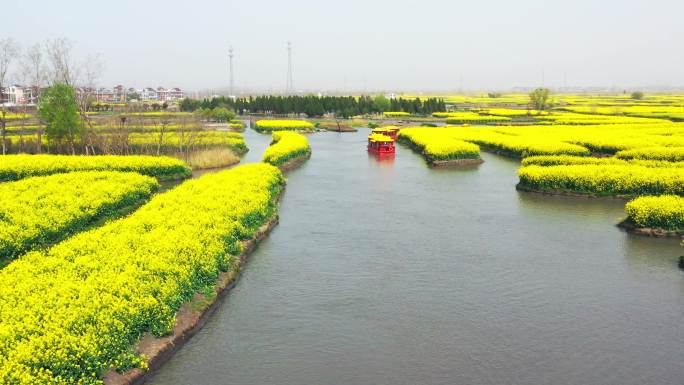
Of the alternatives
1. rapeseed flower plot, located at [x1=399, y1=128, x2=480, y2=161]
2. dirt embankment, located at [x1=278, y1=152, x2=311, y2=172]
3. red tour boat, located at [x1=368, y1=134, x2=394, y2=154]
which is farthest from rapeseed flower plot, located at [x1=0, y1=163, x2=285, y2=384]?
red tour boat, located at [x1=368, y1=134, x2=394, y2=154]

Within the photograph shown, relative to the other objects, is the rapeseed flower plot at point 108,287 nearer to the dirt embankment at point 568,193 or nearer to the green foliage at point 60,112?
the dirt embankment at point 568,193

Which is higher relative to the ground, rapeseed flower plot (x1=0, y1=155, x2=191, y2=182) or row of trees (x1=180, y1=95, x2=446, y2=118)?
row of trees (x1=180, y1=95, x2=446, y2=118)

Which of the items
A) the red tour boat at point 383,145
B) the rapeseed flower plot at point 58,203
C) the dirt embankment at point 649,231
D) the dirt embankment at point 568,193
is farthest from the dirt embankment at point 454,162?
the rapeseed flower plot at point 58,203

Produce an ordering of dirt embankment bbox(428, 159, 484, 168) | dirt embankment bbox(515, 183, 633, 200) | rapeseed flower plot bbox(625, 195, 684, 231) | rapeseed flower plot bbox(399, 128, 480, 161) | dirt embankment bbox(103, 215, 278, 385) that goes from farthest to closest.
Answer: rapeseed flower plot bbox(399, 128, 480, 161) → dirt embankment bbox(428, 159, 484, 168) → dirt embankment bbox(515, 183, 633, 200) → rapeseed flower plot bbox(625, 195, 684, 231) → dirt embankment bbox(103, 215, 278, 385)

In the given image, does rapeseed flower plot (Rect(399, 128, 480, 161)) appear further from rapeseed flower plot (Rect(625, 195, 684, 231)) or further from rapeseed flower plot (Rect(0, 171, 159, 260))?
rapeseed flower plot (Rect(0, 171, 159, 260))

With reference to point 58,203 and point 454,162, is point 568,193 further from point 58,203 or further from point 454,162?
point 58,203
